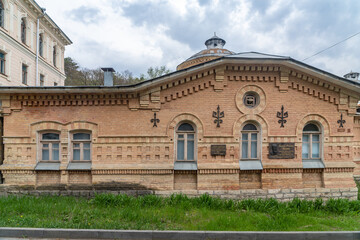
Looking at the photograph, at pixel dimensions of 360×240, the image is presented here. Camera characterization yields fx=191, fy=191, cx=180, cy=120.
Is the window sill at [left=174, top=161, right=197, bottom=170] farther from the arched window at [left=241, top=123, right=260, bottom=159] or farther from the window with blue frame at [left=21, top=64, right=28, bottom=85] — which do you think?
the window with blue frame at [left=21, top=64, right=28, bottom=85]

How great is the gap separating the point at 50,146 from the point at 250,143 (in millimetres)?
7926

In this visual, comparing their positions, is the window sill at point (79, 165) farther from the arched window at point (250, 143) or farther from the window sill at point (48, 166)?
the arched window at point (250, 143)

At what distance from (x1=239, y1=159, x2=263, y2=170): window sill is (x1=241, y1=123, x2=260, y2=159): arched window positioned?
0.56 ft

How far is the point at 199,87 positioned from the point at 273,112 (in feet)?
10.1

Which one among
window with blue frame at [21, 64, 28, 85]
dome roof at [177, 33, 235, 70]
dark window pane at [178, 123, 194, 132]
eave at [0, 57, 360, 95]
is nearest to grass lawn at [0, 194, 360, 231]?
dark window pane at [178, 123, 194, 132]

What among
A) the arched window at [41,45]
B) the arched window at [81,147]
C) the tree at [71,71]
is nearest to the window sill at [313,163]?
the arched window at [81,147]

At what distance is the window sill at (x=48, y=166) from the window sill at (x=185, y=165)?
15.0 feet

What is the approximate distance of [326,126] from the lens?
300 inches

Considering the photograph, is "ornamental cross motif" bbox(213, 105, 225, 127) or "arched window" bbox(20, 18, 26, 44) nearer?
"ornamental cross motif" bbox(213, 105, 225, 127)

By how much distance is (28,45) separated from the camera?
1834 cm

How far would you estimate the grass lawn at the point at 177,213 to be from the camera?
5.49 meters

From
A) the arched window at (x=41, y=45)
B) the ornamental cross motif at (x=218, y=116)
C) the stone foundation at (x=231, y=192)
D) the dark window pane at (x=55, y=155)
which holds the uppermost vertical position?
the arched window at (x=41, y=45)

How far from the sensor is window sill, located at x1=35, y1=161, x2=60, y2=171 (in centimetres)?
733

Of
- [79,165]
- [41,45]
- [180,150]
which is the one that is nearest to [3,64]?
[41,45]
